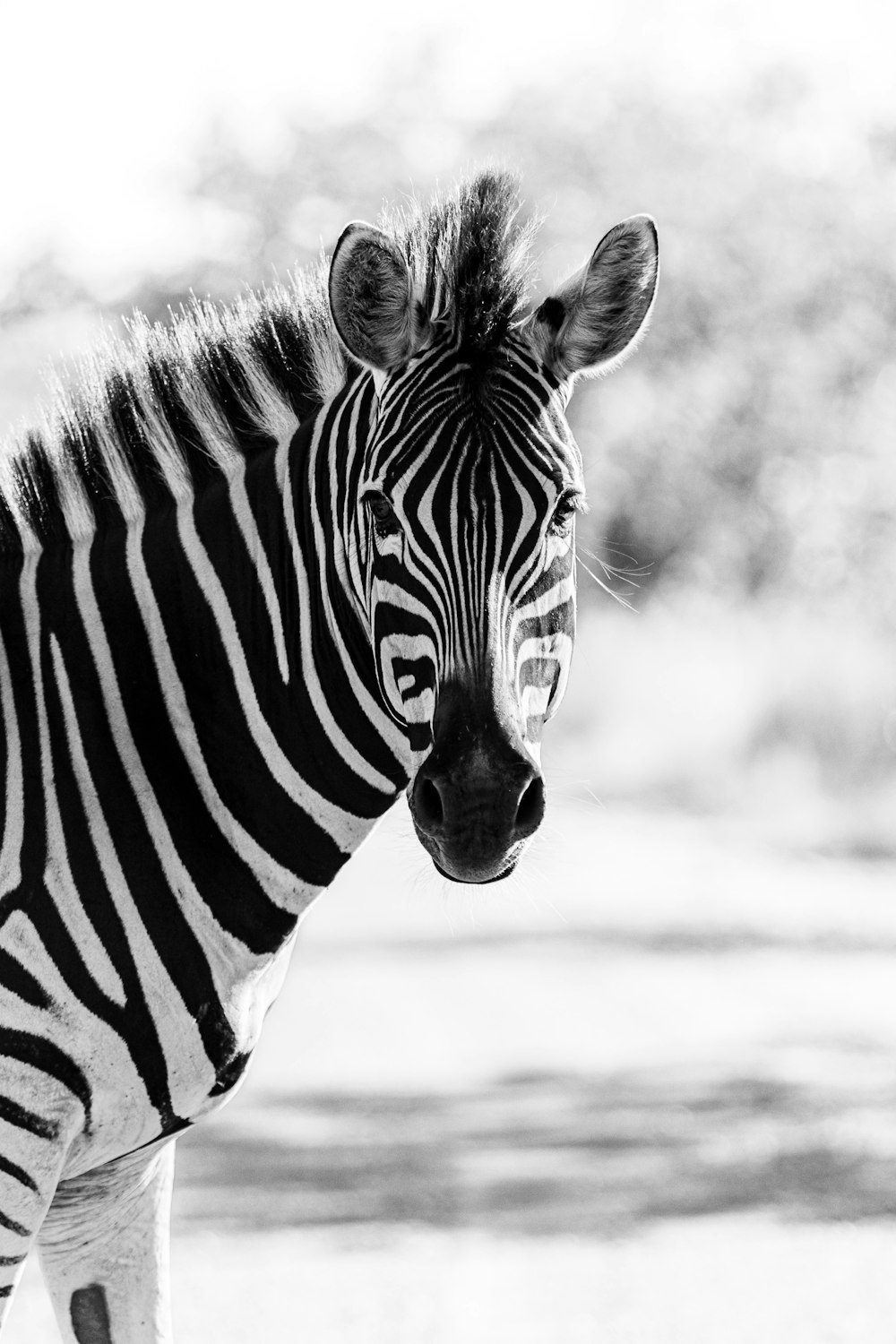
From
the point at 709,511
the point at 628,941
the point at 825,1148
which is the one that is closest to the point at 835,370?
the point at 709,511

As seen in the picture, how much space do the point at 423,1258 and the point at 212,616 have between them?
345 centimetres

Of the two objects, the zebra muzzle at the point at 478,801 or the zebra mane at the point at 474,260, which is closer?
the zebra muzzle at the point at 478,801

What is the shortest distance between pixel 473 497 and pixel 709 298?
16.9m

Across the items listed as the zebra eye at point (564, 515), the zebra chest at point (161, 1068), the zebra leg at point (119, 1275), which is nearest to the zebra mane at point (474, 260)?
the zebra eye at point (564, 515)

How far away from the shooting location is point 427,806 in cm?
249

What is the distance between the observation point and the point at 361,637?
2863mm

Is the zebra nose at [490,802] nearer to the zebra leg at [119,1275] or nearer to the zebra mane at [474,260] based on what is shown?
the zebra mane at [474,260]

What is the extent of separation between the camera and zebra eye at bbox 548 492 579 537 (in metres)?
2.68

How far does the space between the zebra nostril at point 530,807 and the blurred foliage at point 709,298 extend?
12761 mm

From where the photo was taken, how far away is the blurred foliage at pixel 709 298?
17.0 metres

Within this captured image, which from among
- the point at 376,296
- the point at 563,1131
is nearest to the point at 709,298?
the point at 563,1131

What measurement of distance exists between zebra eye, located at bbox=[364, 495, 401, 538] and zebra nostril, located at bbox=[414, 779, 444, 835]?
0.46 m

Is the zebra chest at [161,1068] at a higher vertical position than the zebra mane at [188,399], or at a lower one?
lower

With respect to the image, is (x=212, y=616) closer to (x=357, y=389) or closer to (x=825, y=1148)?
(x=357, y=389)
